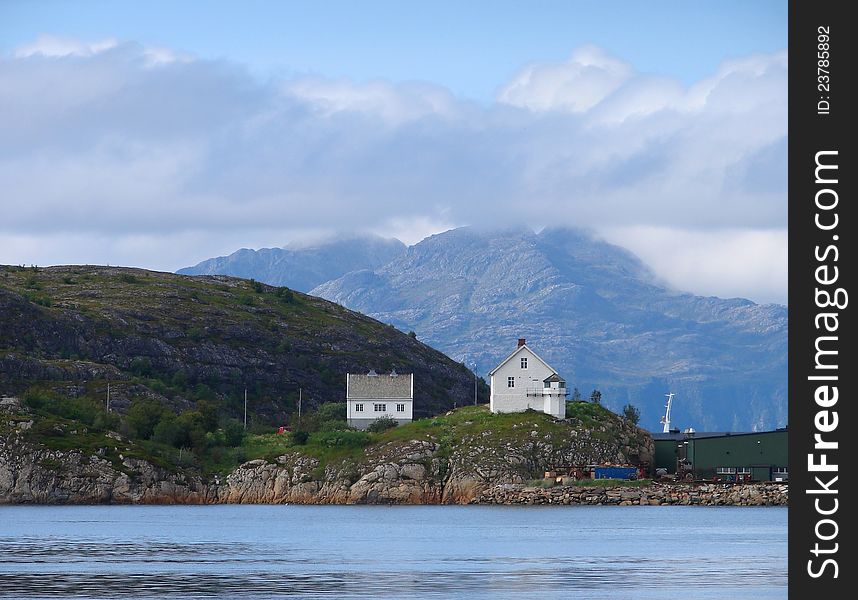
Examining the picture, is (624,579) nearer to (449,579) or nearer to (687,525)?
(449,579)

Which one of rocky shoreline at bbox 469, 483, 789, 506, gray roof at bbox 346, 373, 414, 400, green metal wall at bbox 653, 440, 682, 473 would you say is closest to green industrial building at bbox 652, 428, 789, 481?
green metal wall at bbox 653, 440, 682, 473

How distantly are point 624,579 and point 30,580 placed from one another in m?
25.2

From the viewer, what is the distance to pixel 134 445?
15462cm

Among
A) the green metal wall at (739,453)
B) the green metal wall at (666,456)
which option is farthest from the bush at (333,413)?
the green metal wall at (739,453)

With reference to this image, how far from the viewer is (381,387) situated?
17275 cm

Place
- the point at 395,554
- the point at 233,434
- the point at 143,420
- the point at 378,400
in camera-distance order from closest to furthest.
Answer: the point at 395,554 → the point at 143,420 → the point at 233,434 → the point at 378,400

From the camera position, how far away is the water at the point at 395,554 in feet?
192

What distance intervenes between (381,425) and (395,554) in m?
83.6

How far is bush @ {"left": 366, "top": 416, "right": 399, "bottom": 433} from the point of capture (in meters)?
162

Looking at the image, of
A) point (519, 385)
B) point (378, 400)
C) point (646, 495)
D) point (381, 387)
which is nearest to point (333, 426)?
point (378, 400)

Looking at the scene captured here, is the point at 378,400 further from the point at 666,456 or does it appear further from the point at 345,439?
the point at 666,456
